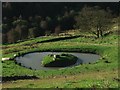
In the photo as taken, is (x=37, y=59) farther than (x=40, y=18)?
No

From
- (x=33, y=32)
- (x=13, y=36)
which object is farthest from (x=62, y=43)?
(x=33, y=32)

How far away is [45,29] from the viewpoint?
151875 millimetres

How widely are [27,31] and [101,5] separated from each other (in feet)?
139

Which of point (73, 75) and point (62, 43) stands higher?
point (62, 43)

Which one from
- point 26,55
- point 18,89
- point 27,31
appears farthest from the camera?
point 27,31

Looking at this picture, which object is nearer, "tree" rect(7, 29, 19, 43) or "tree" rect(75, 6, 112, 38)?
"tree" rect(75, 6, 112, 38)

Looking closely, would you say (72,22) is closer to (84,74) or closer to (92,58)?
(92,58)

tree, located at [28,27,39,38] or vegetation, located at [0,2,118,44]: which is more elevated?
vegetation, located at [0,2,118,44]

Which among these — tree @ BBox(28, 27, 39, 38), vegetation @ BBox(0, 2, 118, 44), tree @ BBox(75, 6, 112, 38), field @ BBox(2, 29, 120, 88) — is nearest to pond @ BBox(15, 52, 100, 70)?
field @ BBox(2, 29, 120, 88)

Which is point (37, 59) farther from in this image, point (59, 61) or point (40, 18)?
point (40, 18)

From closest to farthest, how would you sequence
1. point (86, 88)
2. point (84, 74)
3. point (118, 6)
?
point (86, 88), point (84, 74), point (118, 6)

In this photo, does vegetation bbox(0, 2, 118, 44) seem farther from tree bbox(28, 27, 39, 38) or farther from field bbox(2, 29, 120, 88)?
field bbox(2, 29, 120, 88)

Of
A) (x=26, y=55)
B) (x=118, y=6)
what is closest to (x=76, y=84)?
(x=26, y=55)

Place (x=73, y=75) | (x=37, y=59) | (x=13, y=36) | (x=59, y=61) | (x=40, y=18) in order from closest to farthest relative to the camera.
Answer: (x=73, y=75), (x=59, y=61), (x=37, y=59), (x=13, y=36), (x=40, y=18)
